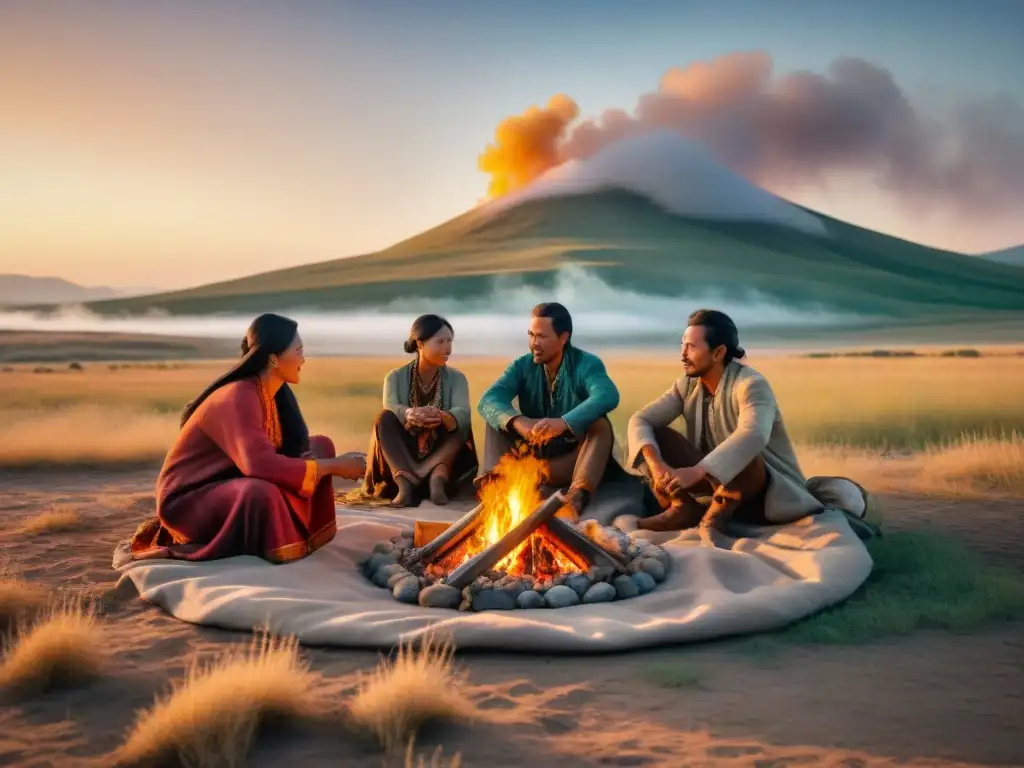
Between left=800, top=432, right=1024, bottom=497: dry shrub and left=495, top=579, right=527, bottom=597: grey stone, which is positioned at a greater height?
left=495, top=579, right=527, bottom=597: grey stone

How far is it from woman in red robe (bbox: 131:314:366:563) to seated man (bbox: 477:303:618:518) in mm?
1675

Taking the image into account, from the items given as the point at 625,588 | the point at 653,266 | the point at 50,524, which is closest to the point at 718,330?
the point at 625,588

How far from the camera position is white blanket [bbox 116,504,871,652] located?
4.46 m

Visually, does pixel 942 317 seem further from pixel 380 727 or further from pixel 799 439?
pixel 380 727

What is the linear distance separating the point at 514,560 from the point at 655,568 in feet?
2.49

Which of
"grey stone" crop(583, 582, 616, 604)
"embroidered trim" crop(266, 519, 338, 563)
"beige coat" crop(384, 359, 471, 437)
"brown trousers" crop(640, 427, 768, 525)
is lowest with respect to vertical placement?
"grey stone" crop(583, 582, 616, 604)

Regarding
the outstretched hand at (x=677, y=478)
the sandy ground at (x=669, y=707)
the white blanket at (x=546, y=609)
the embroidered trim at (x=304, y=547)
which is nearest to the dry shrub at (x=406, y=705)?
the sandy ground at (x=669, y=707)

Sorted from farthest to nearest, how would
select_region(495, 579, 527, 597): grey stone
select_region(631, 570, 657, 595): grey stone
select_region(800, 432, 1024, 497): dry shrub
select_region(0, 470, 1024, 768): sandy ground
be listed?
1. select_region(800, 432, 1024, 497): dry shrub
2. select_region(631, 570, 657, 595): grey stone
3. select_region(495, 579, 527, 597): grey stone
4. select_region(0, 470, 1024, 768): sandy ground

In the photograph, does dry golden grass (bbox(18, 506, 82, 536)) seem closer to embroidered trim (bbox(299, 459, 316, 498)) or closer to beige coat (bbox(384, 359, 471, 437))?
beige coat (bbox(384, 359, 471, 437))

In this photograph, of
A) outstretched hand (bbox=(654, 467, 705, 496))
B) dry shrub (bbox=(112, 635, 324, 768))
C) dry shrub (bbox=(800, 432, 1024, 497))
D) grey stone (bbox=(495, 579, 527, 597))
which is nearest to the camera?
dry shrub (bbox=(112, 635, 324, 768))

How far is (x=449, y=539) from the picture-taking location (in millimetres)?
5508

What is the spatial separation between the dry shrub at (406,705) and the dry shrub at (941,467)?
6.19 metres

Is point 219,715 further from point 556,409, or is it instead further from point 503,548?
point 556,409

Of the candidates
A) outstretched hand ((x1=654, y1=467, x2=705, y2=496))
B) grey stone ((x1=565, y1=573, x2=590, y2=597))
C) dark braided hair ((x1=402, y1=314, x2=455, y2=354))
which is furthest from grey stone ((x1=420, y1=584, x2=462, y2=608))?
dark braided hair ((x1=402, y1=314, x2=455, y2=354))
